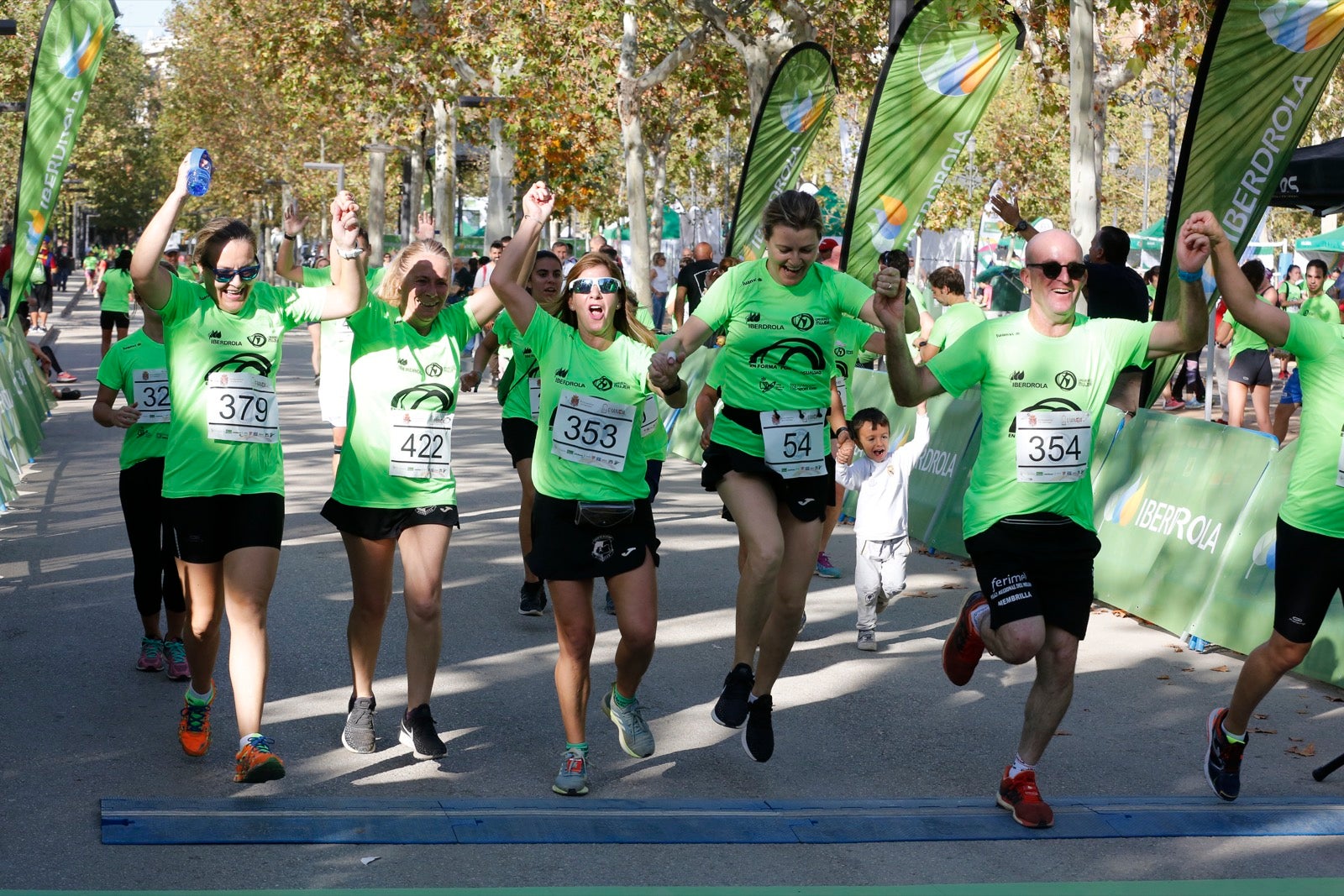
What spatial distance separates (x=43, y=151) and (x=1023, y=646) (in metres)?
8.06

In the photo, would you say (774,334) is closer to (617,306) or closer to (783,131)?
(617,306)

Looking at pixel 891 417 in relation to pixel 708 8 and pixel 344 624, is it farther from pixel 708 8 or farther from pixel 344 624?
pixel 708 8

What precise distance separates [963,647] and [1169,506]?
141 inches

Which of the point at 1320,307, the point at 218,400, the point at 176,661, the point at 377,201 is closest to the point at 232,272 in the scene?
the point at 218,400

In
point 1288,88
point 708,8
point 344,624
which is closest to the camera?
point 344,624

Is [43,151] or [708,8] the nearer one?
[43,151]

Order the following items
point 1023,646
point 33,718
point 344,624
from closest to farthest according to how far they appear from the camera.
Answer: point 1023,646
point 33,718
point 344,624

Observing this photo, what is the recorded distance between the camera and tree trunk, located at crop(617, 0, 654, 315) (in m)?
26.4

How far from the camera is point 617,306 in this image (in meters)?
5.75

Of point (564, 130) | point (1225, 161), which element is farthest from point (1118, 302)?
point (564, 130)

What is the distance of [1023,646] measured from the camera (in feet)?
17.4

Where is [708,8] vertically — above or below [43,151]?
above

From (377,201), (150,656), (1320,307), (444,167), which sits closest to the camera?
(150,656)

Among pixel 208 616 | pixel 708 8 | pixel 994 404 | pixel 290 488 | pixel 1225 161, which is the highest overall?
pixel 708 8
